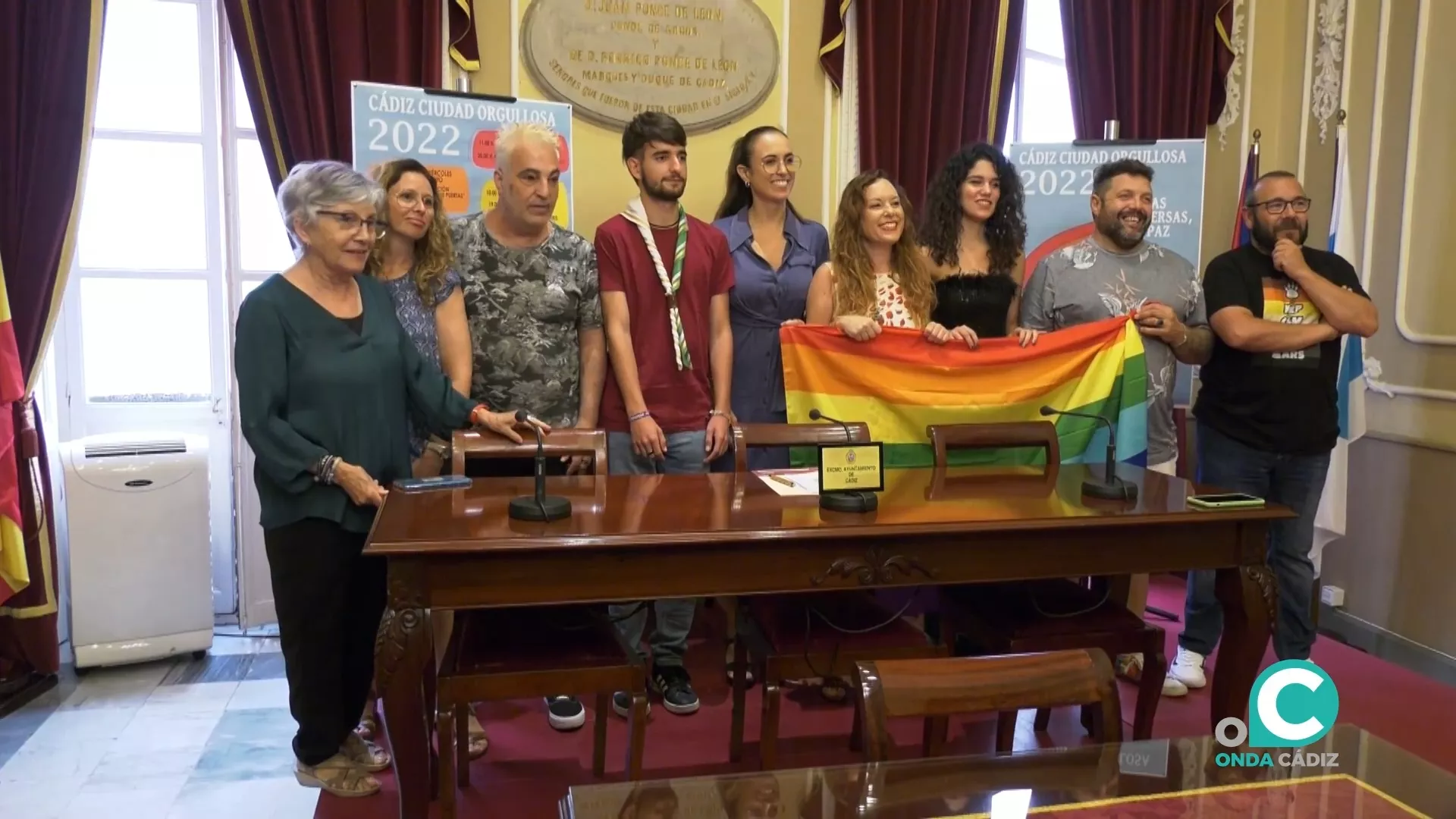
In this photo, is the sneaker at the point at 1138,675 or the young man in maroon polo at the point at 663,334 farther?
the sneaker at the point at 1138,675

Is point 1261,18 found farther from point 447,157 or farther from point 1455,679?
point 447,157

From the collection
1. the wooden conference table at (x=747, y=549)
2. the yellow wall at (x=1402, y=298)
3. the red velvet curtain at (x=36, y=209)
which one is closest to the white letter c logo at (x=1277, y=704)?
the wooden conference table at (x=747, y=549)

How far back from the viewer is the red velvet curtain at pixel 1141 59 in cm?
415

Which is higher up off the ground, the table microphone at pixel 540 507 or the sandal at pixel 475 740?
the table microphone at pixel 540 507

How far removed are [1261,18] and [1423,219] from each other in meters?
1.36

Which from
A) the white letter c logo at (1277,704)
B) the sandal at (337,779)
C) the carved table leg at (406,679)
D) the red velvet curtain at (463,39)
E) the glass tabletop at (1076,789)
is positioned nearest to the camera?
the glass tabletop at (1076,789)

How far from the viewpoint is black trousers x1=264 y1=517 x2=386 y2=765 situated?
2172 mm

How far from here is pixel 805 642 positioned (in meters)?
2.22

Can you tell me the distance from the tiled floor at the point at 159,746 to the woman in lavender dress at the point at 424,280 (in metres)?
0.33

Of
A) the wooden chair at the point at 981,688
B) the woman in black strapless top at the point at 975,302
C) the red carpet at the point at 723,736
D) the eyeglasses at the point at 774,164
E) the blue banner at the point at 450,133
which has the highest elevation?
the blue banner at the point at 450,133

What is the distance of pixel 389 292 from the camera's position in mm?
2586

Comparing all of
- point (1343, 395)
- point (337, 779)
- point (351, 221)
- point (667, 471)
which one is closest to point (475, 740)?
point (337, 779)

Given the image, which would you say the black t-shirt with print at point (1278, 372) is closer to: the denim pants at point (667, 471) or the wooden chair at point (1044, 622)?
the wooden chair at point (1044, 622)

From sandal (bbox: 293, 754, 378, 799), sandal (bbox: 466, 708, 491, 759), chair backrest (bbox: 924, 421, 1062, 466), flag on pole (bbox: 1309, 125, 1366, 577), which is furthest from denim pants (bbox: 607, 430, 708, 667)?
flag on pole (bbox: 1309, 125, 1366, 577)
